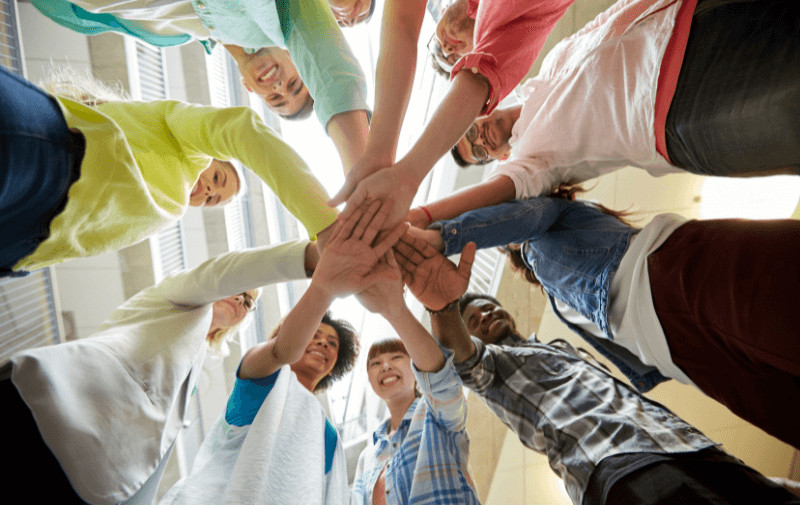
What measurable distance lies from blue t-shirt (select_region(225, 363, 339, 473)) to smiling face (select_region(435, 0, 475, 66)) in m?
2.02

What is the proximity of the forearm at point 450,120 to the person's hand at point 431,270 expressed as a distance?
283 millimetres

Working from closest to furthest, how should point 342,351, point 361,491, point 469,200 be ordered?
point 469,200
point 361,491
point 342,351

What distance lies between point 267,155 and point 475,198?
70 centimetres

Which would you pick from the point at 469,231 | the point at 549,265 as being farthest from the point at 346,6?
the point at 549,265

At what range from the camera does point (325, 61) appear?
1.09m

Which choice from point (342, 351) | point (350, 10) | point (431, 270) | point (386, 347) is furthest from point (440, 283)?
point (350, 10)

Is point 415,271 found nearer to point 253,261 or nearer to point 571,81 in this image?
point 253,261

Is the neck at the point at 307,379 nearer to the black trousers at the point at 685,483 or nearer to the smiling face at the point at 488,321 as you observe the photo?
the smiling face at the point at 488,321

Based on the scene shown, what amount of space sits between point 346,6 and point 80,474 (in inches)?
86.3

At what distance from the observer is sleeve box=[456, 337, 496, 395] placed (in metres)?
1.46

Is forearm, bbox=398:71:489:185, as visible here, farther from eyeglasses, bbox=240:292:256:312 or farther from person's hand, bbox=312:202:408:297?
eyeglasses, bbox=240:292:256:312

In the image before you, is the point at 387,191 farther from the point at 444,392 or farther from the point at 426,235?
the point at 444,392

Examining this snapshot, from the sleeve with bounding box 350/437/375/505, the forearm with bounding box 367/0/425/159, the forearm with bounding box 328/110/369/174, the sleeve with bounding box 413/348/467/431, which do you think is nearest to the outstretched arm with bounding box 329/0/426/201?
the forearm with bounding box 367/0/425/159

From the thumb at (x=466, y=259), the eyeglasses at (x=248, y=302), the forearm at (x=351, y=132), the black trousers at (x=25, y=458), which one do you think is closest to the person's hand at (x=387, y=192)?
the forearm at (x=351, y=132)
